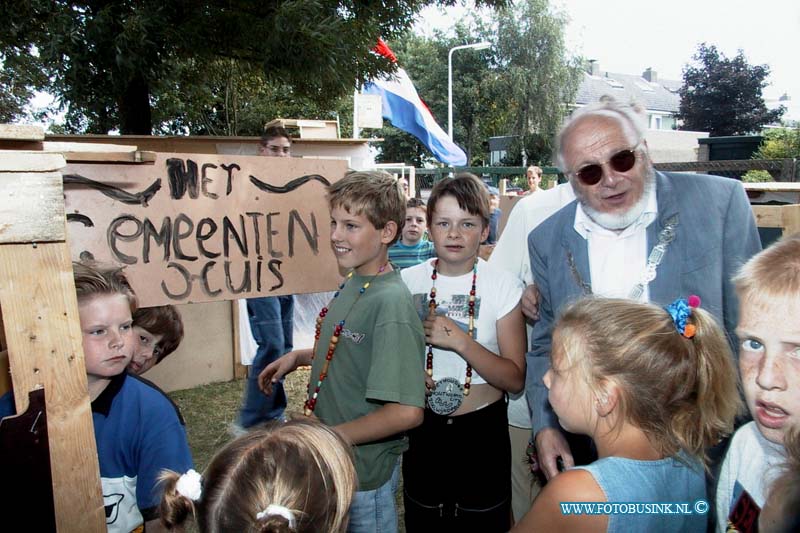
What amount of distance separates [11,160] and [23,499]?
654 mm

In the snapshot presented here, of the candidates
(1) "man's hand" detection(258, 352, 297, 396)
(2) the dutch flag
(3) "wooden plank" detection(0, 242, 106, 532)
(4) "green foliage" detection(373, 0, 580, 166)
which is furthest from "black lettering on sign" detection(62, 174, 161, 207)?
(4) "green foliage" detection(373, 0, 580, 166)

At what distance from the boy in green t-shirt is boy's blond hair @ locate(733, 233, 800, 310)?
897 millimetres

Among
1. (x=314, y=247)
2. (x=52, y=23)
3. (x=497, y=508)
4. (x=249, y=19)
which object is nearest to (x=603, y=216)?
(x=314, y=247)

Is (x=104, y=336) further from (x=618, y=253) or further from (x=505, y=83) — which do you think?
(x=505, y=83)

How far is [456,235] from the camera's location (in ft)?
7.62

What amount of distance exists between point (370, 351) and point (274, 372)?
519mm

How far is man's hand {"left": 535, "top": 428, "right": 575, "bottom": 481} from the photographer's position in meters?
1.76

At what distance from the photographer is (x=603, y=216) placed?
6.14 ft

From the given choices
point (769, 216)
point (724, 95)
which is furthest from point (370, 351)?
point (724, 95)

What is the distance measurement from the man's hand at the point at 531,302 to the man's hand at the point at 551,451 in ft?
1.52

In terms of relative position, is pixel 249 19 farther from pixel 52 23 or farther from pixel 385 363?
pixel 385 363

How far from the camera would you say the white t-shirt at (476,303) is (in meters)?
2.22

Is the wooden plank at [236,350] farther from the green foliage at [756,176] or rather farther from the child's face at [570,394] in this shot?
the green foliage at [756,176]

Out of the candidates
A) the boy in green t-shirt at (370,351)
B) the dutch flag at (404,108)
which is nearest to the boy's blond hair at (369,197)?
the boy in green t-shirt at (370,351)
